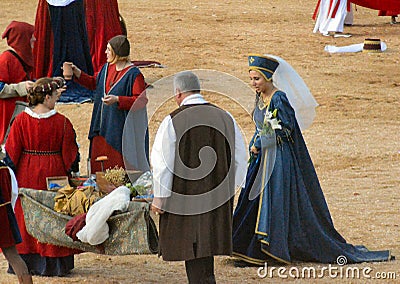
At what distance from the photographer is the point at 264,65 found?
7.41 meters

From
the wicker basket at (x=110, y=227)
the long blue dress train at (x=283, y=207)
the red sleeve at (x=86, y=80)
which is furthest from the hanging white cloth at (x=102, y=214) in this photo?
the red sleeve at (x=86, y=80)

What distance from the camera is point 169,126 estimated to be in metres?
6.10

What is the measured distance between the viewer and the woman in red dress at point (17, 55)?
27.6ft

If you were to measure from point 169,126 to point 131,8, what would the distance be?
16318mm

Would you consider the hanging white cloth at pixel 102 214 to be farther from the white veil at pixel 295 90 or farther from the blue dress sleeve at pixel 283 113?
the white veil at pixel 295 90

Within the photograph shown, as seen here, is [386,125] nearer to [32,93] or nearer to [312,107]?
[312,107]

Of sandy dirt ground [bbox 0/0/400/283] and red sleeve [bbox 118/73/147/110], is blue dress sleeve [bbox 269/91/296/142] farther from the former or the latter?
red sleeve [bbox 118/73/147/110]

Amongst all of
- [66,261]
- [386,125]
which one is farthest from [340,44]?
[66,261]

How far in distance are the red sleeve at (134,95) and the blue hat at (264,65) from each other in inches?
42.5

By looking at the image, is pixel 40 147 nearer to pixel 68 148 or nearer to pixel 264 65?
pixel 68 148

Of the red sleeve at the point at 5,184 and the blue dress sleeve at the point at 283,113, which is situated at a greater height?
the blue dress sleeve at the point at 283,113

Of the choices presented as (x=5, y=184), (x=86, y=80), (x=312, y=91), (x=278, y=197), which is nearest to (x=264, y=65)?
(x=278, y=197)

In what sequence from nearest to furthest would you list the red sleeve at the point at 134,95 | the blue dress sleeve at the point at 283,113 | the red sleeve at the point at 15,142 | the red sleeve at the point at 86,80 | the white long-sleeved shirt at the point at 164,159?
the white long-sleeved shirt at the point at 164,159 < the red sleeve at the point at 15,142 < the blue dress sleeve at the point at 283,113 < the red sleeve at the point at 134,95 < the red sleeve at the point at 86,80

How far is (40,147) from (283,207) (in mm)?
1892
